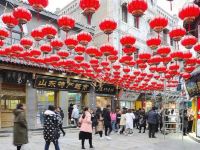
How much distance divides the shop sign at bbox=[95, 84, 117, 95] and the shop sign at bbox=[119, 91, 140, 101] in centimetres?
105

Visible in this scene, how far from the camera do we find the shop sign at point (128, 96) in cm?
3162

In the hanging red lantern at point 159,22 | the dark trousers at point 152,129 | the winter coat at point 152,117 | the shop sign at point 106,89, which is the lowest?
the dark trousers at point 152,129

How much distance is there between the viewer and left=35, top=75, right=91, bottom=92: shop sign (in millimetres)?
22697

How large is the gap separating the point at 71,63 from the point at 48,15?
244 inches

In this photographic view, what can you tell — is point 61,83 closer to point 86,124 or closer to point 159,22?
point 86,124

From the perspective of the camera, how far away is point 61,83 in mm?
24453

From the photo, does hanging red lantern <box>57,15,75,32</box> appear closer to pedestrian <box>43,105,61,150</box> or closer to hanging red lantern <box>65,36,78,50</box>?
hanging red lantern <box>65,36,78,50</box>

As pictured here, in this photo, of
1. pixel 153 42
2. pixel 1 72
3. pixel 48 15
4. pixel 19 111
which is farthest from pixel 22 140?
pixel 48 15

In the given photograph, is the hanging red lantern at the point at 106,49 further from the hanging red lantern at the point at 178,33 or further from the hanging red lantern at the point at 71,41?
the hanging red lantern at the point at 178,33

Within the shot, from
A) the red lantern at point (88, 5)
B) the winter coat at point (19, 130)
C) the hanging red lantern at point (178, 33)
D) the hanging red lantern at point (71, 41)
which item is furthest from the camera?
the hanging red lantern at point (71, 41)

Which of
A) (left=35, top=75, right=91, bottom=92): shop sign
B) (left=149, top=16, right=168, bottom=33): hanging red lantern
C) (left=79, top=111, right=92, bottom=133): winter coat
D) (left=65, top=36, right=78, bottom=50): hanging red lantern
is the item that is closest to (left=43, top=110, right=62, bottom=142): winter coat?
(left=79, top=111, right=92, bottom=133): winter coat

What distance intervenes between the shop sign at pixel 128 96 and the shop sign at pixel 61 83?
5.29 metres

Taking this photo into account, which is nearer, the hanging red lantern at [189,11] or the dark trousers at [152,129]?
the hanging red lantern at [189,11]

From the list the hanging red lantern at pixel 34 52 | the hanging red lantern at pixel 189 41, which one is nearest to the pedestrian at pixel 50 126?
the hanging red lantern at pixel 189 41
